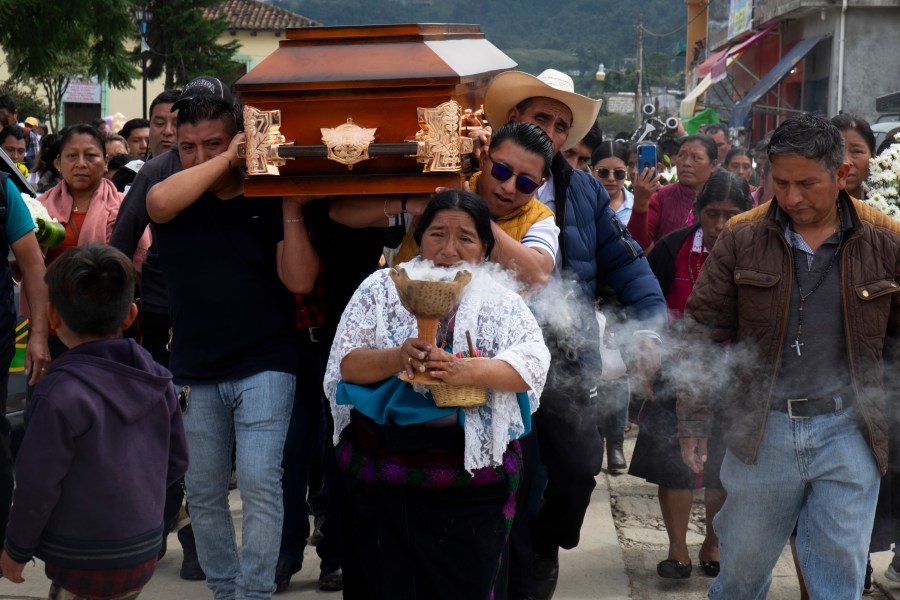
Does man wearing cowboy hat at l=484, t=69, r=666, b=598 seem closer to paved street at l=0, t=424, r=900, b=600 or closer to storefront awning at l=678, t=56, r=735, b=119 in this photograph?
paved street at l=0, t=424, r=900, b=600

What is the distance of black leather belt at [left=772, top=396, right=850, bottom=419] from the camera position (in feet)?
12.1

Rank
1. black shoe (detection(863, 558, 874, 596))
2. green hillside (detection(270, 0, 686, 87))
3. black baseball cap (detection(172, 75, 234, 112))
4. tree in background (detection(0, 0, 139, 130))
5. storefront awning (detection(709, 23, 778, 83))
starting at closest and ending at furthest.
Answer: black baseball cap (detection(172, 75, 234, 112)) < black shoe (detection(863, 558, 874, 596)) < tree in background (detection(0, 0, 139, 130)) < storefront awning (detection(709, 23, 778, 83)) < green hillside (detection(270, 0, 686, 87))

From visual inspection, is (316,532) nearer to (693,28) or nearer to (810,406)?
(810,406)

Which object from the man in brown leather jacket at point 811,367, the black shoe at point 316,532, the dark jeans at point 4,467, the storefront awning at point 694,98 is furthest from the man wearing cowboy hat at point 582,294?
the storefront awning at point 694,98

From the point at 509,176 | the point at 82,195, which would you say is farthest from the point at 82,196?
the point at 509,176

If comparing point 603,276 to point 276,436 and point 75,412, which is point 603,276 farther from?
point 75,412

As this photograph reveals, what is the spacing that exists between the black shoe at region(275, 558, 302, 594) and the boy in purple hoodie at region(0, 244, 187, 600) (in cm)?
148

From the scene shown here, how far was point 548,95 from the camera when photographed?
438 cm

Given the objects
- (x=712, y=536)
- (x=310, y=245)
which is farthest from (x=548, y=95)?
(x=712, y=536)

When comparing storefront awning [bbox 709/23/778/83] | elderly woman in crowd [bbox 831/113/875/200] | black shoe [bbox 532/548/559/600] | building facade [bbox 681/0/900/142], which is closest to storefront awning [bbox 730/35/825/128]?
building facade [bbox 681/0/900/142]

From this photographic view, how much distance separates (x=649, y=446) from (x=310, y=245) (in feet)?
7.11

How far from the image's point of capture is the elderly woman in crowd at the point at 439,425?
11.5ft

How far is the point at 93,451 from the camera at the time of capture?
336 centimetres

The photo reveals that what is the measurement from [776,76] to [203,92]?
24.0 metres
